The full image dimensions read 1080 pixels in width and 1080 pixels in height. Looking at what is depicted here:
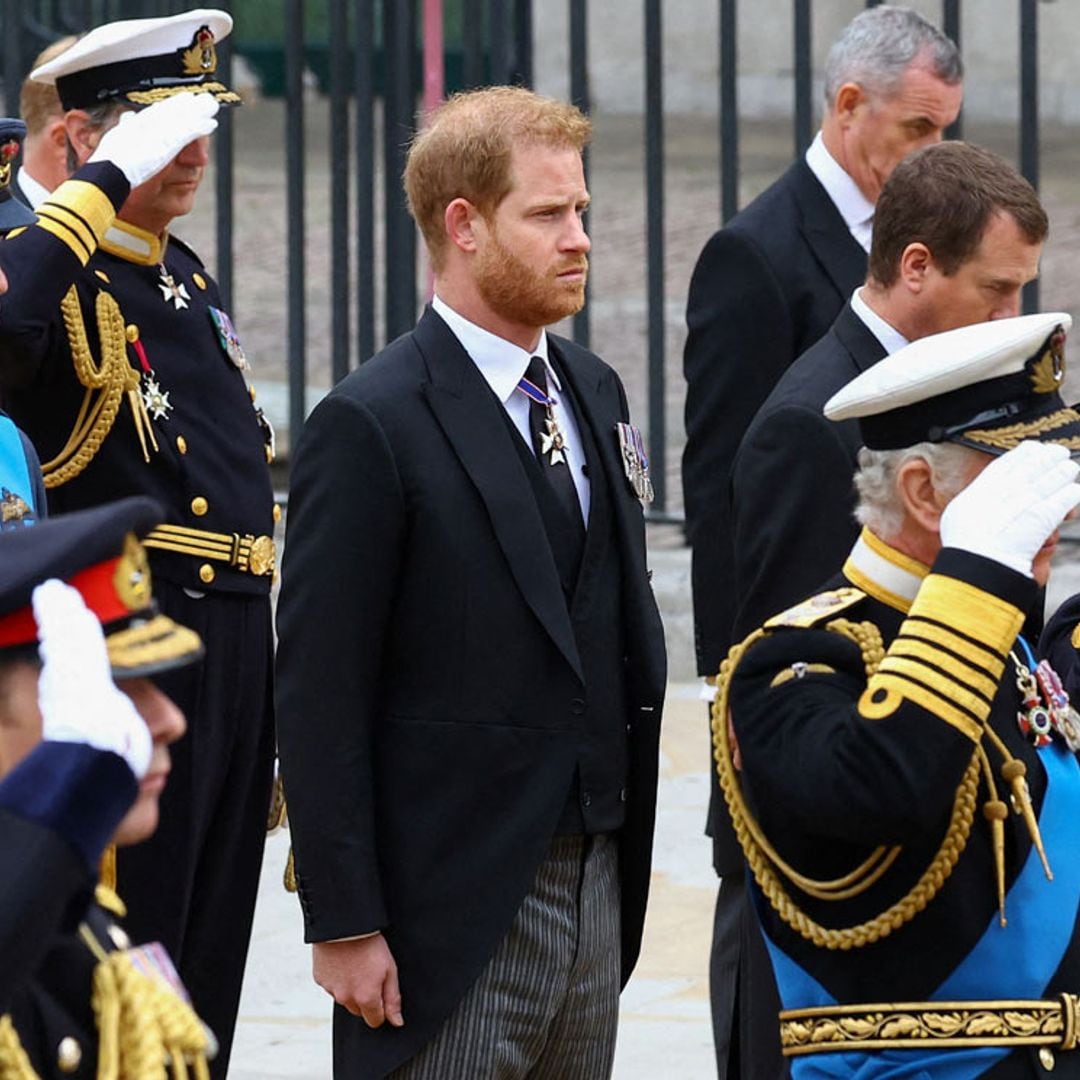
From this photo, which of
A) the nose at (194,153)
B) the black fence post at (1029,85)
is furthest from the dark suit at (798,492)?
the black fence post at (1029,85)

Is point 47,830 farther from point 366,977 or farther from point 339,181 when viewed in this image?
point 339,181

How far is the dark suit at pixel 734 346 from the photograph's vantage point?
450cm

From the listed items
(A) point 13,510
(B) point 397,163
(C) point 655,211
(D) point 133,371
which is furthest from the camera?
(B) point 397,163

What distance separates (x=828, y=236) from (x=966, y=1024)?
2.06m

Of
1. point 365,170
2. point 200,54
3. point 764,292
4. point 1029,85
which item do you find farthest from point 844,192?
point 365,170

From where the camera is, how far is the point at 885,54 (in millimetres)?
4758

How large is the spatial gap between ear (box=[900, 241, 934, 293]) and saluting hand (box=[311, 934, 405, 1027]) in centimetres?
118

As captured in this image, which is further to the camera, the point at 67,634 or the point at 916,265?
the point at 916,265

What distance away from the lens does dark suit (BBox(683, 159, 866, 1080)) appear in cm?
450

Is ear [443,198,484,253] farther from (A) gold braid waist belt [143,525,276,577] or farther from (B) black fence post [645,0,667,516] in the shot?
(B) black fence post [645,0,667,516]

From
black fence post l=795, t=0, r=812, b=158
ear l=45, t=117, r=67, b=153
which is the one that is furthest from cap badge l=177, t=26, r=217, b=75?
black fence post l=795, t=0, r=812, b=158

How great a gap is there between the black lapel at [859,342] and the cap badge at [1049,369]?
0.72 meters

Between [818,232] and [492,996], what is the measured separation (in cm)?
170

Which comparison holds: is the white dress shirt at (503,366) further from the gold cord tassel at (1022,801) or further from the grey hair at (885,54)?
the grey hair at (885,54)
